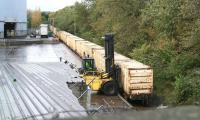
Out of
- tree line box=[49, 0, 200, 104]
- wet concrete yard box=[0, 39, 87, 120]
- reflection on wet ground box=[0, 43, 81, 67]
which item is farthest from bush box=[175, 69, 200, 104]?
reflection on wet ground box=[0, 43, 81, 67]

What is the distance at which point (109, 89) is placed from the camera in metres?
20.3

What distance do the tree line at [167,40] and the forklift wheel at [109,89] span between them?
2.87 m

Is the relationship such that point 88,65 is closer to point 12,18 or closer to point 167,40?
point 167,40

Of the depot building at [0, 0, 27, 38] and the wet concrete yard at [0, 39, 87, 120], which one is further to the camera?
the depot building at [0, 0, 27, 38]

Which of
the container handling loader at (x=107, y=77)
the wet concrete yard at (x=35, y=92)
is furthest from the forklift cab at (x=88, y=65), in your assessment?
the wet concrete yard at (x=35, y=92)

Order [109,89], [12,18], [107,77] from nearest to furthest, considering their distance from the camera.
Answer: [109,89] < [107,77] < [12,18]

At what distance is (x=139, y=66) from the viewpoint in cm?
1983

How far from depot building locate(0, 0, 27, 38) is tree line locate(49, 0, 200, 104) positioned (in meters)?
31.0

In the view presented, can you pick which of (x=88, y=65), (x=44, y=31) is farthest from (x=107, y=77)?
(x=44, y=31)

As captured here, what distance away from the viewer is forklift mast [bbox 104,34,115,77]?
20531 mm

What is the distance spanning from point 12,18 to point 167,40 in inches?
1838

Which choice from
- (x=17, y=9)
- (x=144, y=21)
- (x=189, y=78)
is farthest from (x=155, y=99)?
(x=17, y=9)

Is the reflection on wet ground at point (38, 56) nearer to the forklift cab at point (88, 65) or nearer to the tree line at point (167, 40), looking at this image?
the tree line at point (167, 40)

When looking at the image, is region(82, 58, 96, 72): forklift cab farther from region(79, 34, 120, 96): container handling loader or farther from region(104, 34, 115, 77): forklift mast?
region(104, 34, 115, 77): forklift mast
